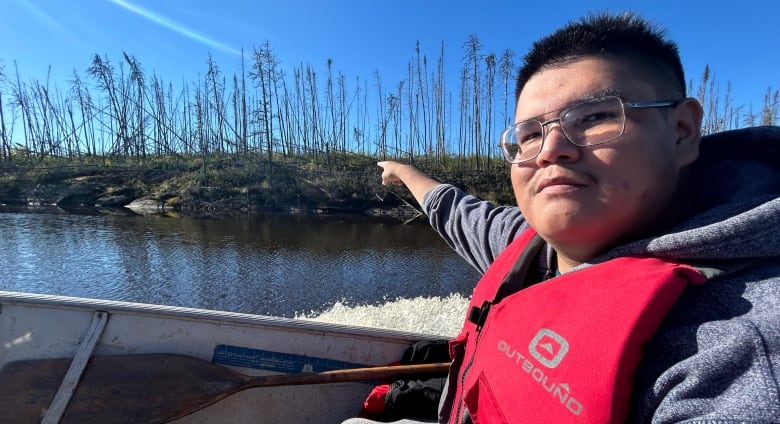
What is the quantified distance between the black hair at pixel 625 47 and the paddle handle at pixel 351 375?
181cm

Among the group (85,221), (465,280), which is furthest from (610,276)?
(85,221)

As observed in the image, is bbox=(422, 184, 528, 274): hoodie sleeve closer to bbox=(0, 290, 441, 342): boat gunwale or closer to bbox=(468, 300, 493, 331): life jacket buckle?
bbox=(468, 300, 493, 331): life jacket buckle

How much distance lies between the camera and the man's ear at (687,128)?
1.02 metres

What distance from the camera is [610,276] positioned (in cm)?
100

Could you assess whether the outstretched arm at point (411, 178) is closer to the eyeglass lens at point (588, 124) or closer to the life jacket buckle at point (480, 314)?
the life jacket buckle at point (480, 314)

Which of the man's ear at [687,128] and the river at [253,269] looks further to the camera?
the river at [253,269]

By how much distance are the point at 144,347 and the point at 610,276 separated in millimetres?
2701

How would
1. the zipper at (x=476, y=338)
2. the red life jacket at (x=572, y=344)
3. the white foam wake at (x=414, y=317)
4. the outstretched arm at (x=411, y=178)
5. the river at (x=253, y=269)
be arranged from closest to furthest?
the red life jacket at (x=572, y=344) → the zipper at (x=476, y=338) → the outstretched arm at (x=411, y=178) → the white foam wake at (x=414, y=317) → the river at (x=253, y=269)

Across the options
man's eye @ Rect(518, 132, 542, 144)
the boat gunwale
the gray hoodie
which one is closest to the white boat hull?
the boat gunwale

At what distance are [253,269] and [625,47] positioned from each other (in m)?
11.2

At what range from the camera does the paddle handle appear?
2.37m

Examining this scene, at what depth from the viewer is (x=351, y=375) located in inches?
94.2

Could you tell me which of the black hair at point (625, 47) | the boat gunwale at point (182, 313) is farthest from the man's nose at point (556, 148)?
the boat gunwale at point (182, 313)

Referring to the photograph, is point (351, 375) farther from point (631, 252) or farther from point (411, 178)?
point (631, 252)
